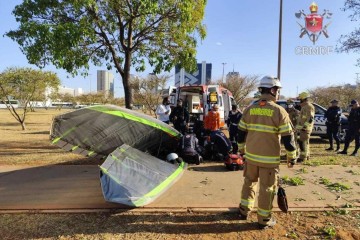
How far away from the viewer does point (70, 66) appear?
9.44 m

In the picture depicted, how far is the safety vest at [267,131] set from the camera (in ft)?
14.0

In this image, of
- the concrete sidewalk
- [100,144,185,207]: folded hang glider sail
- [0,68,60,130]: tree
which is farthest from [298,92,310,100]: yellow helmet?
[0,68,60,130]: tree

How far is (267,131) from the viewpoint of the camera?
14.2ft

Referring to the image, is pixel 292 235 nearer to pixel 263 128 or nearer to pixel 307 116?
pixel 263 128

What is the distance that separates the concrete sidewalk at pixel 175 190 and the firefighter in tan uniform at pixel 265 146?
2.46 ft

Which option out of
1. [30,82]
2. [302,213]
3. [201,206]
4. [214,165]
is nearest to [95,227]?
[201,206]

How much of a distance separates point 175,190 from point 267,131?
2.33 metres

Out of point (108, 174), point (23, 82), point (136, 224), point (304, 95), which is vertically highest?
point (23, 82)

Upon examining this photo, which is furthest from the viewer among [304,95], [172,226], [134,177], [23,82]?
[23,82]

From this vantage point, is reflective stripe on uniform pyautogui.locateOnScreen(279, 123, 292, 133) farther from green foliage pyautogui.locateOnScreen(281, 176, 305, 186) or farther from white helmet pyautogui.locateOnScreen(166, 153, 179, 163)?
white helmet pyautogui.locateOnScreen(166, 153, 179, 163)

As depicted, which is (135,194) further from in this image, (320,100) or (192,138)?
(320,100)

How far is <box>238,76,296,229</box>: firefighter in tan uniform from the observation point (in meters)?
4.27

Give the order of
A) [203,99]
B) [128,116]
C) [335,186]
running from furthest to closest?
[203,99] → [128,116] → [335,186]

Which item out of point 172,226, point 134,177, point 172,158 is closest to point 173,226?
point 172,226
